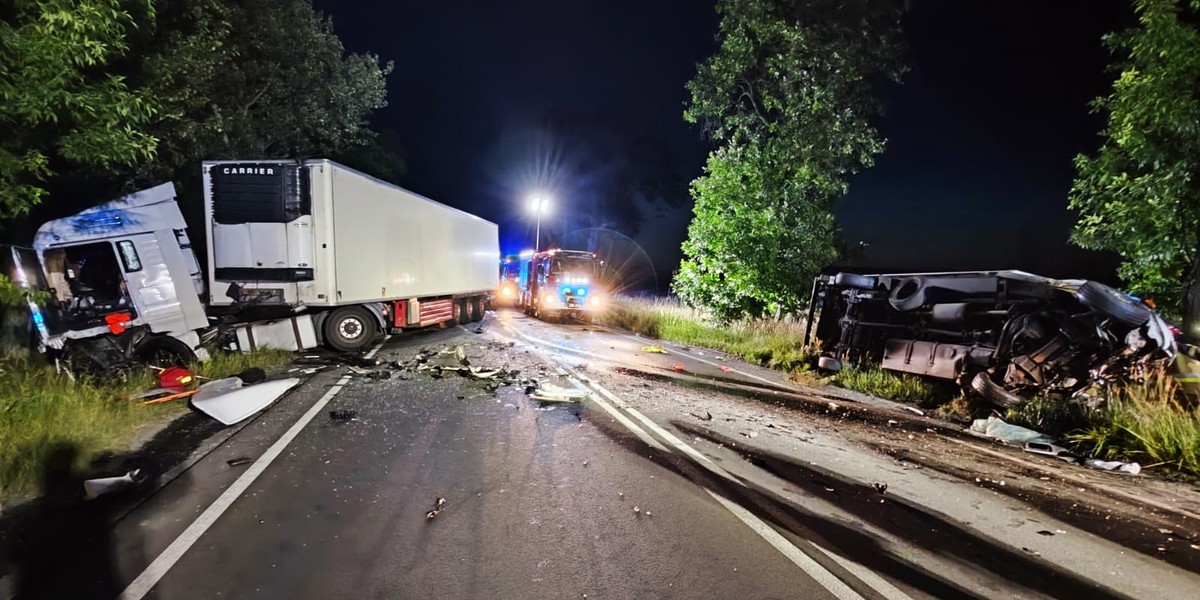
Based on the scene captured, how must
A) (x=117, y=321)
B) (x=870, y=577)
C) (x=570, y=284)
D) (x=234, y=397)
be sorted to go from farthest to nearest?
(x=570, y=284)
(x=117, y=321)
(x=234, y=397)
(x=870, y=577)

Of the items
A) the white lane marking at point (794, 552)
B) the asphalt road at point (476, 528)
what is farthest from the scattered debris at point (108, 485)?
the white lane marking at point (794, 552)

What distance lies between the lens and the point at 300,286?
38.3 ft

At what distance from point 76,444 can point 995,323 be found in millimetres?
11176

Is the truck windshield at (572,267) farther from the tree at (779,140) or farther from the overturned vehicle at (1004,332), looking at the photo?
the overturned vehicle at (1004,332)

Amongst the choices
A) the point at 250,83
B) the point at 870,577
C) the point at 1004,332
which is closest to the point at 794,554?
the point at 870,577

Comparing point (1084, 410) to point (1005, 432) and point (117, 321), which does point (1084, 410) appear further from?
point (117, 321)

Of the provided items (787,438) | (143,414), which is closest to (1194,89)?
(787,438)

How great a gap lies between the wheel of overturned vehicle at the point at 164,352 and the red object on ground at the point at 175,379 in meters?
1.08

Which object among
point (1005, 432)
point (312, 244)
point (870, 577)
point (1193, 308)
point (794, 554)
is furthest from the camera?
point (312, 244)

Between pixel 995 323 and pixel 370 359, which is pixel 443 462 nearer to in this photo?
pixel 370 359

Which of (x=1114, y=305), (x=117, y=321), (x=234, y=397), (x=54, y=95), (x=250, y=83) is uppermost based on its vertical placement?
(x=250, y=83)

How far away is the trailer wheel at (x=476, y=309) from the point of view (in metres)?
21.7

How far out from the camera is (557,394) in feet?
27.9

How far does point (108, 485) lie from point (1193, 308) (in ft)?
42.2
